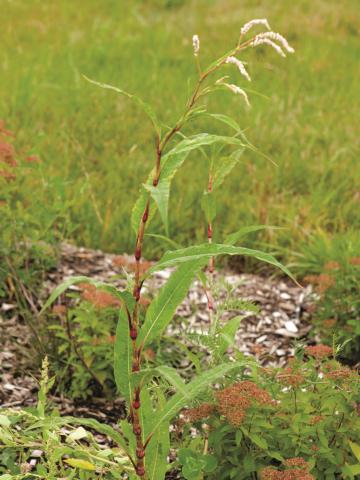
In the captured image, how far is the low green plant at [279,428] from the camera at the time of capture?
2.30 m

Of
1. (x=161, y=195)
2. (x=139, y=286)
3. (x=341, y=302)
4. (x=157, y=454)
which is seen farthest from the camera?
(x=341, y=302)

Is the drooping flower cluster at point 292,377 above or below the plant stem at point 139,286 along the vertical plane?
below

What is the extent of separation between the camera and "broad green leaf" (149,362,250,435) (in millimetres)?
2020

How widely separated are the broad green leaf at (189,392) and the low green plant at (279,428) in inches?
7.7

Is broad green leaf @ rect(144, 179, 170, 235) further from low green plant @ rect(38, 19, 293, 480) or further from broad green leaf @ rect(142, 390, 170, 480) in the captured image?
broad green leaf @ rect(142, 390, 170, 480)

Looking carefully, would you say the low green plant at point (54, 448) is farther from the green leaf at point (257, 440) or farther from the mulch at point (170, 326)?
the mulch at point (170, 326)

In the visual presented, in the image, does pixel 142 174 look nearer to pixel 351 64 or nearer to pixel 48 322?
pixel 48 322

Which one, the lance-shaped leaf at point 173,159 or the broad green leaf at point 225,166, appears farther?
the broad green leaf at point 225,166

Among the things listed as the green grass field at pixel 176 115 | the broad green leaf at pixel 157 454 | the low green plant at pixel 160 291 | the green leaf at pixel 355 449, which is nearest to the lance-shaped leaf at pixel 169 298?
the low green plant at pixel 160 291

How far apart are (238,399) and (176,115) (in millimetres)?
3723

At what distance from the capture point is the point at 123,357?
6.94ft

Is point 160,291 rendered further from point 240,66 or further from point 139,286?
point 240,66

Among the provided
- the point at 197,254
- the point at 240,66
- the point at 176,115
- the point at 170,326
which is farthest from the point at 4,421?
the point at 176,115

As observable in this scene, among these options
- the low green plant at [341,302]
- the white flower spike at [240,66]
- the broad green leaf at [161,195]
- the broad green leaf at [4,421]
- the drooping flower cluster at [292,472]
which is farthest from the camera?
the low green plant at [341,302]
